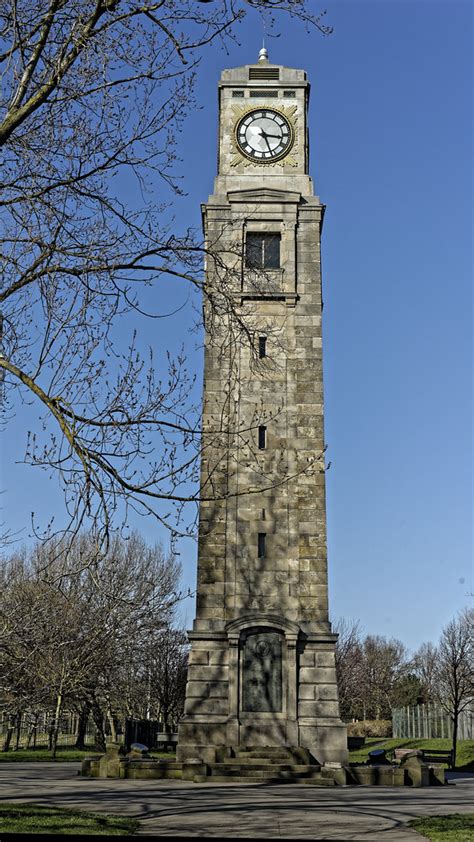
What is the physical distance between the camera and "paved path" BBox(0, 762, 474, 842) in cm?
1295

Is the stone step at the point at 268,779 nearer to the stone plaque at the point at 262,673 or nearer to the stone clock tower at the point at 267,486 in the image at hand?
the stone clock tower at the point at 267,486

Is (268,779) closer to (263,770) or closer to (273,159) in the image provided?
(263,770)

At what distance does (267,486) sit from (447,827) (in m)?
16.2

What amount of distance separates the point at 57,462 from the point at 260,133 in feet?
83.0

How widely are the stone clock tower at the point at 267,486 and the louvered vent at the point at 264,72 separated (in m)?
0.05

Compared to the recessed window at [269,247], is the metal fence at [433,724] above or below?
below

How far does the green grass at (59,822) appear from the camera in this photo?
11758 millimetres

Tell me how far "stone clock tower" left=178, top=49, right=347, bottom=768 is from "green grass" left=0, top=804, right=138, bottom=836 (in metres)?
10.7

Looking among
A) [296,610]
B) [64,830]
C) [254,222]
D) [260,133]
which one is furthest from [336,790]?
[260,133]

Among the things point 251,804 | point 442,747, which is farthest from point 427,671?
point 251,804

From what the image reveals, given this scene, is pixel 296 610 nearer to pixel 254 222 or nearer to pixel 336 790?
pixel 336 790

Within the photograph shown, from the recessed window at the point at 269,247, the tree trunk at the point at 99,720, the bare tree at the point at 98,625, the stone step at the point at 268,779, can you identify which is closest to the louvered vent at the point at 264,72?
the recessed window at the point at 269,247

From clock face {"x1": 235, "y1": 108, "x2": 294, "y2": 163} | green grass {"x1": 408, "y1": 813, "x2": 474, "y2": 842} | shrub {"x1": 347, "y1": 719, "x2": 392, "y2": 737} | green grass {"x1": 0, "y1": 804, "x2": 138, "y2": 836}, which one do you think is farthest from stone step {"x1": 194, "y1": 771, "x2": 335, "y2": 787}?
shrub {"x1": 347, "y1": 719, "x2": 392, "y2": 737}

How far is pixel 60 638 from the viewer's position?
1948cm
